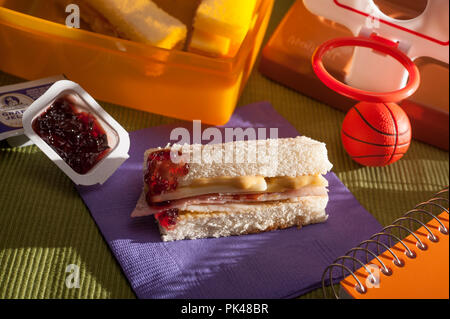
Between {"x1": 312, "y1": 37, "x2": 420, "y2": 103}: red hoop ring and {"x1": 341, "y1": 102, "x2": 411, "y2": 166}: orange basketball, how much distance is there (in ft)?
0.24

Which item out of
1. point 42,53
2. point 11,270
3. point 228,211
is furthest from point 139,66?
point 11,270

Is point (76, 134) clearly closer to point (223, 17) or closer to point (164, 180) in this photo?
point (164, 180)

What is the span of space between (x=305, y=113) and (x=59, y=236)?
0.72 m

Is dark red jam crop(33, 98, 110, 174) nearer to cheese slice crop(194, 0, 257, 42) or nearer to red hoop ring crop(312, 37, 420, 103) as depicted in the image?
cheese slice crop(194, 0, 257, 42)

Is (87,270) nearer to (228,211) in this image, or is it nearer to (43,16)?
(228,211)

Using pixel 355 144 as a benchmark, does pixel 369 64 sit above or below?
above

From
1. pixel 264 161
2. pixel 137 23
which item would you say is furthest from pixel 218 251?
pixel 137 23

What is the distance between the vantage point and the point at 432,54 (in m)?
1.23

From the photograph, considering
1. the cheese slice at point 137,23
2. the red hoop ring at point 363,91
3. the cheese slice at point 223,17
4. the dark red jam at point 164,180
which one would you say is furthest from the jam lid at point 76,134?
the red hoop ring at point 363,91

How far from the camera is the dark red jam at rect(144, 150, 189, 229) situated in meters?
1.05

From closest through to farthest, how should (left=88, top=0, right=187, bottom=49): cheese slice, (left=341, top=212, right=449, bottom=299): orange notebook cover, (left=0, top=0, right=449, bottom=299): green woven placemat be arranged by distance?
(left=341, top=212, right=449, bottom=299): orange notebook cover
(left=0, top=0, right=449, bottom=299): green woven placemat
(left=88, top=0, right=187, bottom=49): cheese slice

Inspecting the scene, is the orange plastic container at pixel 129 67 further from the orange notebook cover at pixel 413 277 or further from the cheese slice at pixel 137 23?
the orange notebook cover at pixel 413 277

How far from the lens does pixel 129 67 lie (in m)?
1.23

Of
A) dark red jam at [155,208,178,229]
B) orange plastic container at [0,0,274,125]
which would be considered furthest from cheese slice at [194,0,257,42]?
dark red jam at [155,208,178,229]
